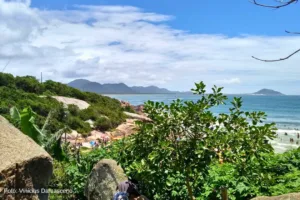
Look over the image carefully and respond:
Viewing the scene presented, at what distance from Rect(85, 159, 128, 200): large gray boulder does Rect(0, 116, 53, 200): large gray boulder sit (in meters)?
2.93

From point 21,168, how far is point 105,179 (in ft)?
12.5

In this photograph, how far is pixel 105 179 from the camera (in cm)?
835

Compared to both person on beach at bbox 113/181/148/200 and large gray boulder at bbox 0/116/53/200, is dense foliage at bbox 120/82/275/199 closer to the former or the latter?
large gray boulder at bbox 0/116/53/200

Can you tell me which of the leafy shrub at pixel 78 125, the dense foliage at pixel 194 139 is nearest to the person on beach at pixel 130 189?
the dense foliage at pixel 194 139

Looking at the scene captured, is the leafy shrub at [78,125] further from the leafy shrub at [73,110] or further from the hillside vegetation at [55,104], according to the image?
the leafy shrub at [73,110]

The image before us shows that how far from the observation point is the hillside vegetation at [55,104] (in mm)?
28094

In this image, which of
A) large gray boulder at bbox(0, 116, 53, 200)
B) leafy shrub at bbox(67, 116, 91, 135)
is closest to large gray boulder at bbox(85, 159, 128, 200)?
large gray boulder at bbox(0, 116, 53, 200)

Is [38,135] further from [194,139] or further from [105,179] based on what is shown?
[194,139]

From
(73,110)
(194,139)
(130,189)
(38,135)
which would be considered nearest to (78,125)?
(73,110)

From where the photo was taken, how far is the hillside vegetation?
1106 inches

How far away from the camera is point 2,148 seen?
4.85 metres

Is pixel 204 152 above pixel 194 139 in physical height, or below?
below

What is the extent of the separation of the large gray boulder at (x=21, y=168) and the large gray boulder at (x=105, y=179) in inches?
116

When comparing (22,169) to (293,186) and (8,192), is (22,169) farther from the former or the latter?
(293,186)
